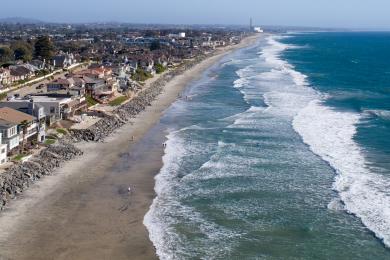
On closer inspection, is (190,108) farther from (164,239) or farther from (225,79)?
(164,239)

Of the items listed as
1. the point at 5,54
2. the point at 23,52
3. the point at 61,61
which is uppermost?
the point at 23,52

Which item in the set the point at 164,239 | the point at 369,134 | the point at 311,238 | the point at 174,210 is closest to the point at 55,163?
the point at 174,210

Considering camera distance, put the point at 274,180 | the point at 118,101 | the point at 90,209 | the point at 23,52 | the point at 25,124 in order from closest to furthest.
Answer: the point at 90,209, the point at 274,180, the point at 25,124, the point at 118,101, the point at 23,52

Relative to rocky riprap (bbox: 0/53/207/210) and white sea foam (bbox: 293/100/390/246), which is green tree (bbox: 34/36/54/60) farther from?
white sea foam (bbox: 293/100/390/246)

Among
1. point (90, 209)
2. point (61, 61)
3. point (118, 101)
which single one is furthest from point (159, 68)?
point (90, 209)

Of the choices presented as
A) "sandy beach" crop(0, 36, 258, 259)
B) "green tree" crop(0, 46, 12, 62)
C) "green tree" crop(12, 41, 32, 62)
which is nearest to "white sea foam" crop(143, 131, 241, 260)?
"sandy beach" crop(0, 36, 258, 259)

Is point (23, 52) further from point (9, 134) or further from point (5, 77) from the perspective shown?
point (9, 134)
